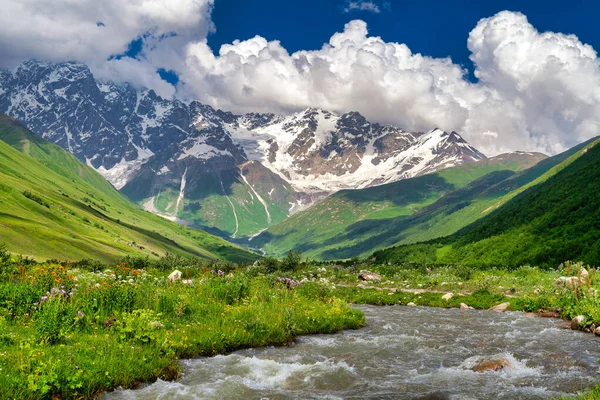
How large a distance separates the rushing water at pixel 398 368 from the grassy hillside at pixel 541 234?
55.4 meters

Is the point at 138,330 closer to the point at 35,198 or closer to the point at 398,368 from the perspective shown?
the point at 398,368

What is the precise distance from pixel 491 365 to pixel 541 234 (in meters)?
84.7

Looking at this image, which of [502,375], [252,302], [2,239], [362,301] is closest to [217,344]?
[252,302]

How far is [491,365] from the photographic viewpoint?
18391mm

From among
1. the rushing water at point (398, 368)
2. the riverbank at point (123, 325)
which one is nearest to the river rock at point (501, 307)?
the rushing water at point (398, 368)

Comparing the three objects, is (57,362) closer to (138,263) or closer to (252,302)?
(252,302)

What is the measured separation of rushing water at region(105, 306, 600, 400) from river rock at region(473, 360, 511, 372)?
25cm

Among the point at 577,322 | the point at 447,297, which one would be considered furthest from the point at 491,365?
the point at 447,297

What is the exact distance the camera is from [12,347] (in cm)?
1454

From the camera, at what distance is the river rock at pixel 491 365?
18094 millimetres

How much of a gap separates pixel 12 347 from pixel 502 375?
17766mm

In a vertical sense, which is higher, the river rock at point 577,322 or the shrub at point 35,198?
the shrub at point 35,198

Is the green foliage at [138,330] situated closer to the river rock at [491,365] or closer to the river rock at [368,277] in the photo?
the river rock at [491,365]

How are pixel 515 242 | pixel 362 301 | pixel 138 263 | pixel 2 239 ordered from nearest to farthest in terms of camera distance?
pixel 362 301 < pixel 138 263 < pixel 2 239 < pixel 515 242
